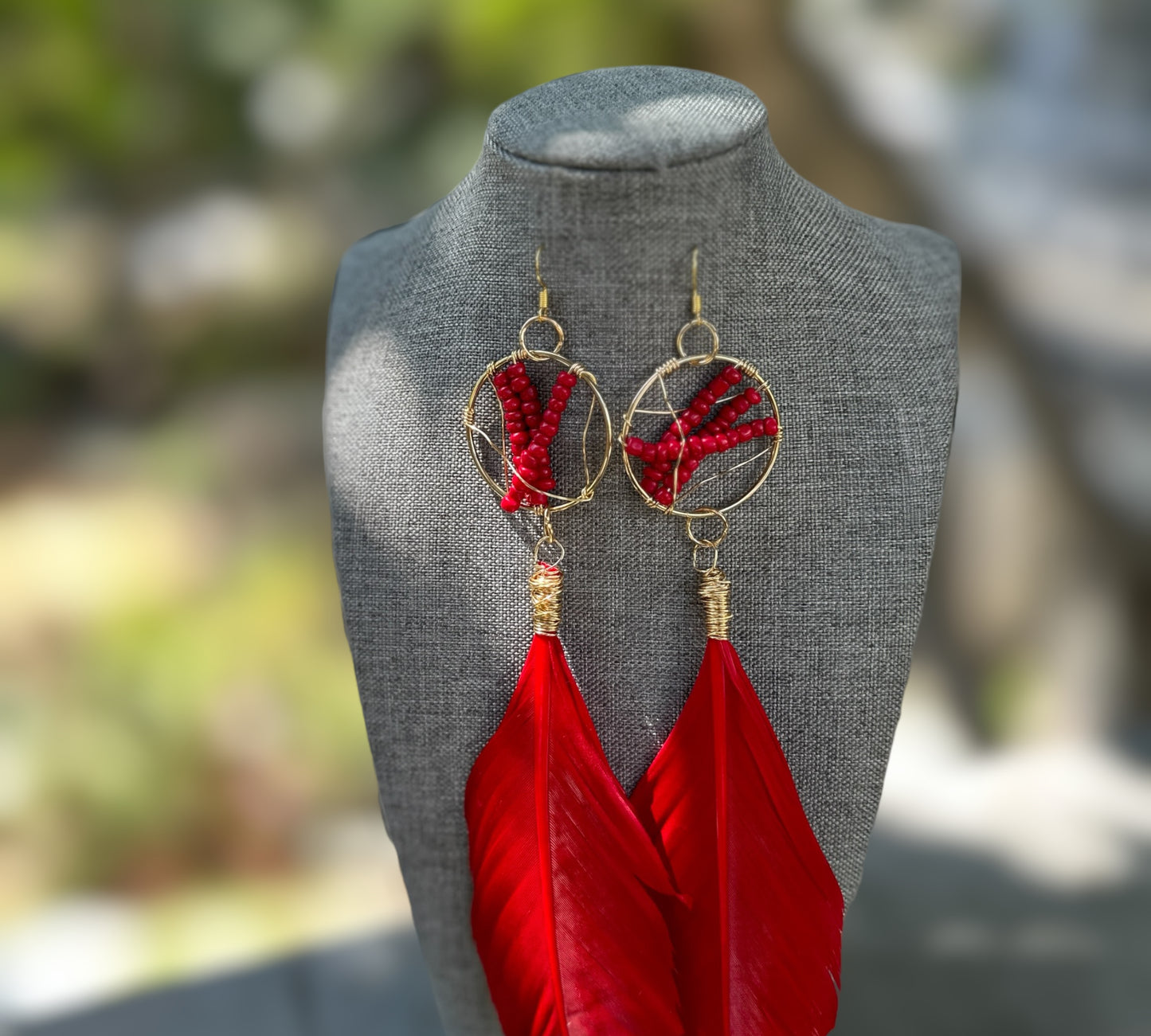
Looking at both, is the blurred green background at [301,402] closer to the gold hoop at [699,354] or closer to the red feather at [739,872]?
the red feather at [739,872]

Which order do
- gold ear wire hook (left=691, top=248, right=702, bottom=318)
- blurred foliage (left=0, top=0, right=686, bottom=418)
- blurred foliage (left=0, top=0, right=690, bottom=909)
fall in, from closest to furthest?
gold ear wire hook (left=691, top=248, right=702, bottom=318), blurred foliage (left=0, top=0, right=690, bottom=909), blurred foliage (left=0, top=0, right=686, bottom=418)

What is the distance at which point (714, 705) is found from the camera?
0.96m

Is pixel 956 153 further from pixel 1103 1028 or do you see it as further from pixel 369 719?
pixel 369 719

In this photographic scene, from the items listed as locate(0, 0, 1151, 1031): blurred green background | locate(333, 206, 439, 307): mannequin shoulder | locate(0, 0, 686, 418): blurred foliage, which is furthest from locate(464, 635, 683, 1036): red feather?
locate(0, 0, 686, 418): blurred foliage

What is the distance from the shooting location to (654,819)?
3.26ft

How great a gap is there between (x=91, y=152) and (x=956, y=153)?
2.38 m

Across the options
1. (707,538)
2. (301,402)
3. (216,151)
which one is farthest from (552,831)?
(216,151)

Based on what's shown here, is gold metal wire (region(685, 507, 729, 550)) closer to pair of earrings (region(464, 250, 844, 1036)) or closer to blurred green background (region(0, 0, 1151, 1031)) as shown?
pair of earrings (region(464, 250, 844, 1036))

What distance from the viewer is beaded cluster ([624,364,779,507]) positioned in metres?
0.93

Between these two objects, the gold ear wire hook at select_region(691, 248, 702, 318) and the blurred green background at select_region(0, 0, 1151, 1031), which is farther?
the blurred green background at select_region(0, 0, 1151, 1031)

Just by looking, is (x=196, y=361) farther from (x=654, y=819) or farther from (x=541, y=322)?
(x=654, y=819)

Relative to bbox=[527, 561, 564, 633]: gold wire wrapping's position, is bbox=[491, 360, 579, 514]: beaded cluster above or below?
above

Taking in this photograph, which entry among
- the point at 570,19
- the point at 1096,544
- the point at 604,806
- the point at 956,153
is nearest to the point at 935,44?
the point at 956,153

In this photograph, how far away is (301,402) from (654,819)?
246 centimetres
